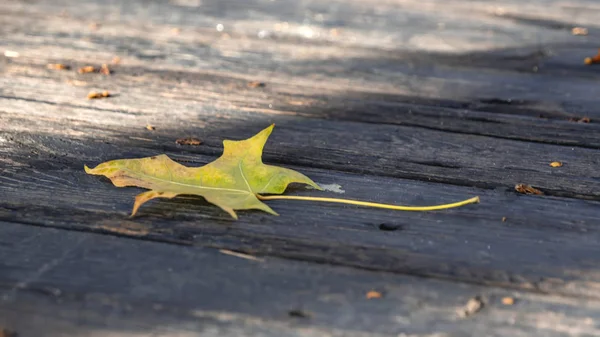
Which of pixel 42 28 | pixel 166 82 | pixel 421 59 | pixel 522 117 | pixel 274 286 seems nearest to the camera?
pixel 274 286

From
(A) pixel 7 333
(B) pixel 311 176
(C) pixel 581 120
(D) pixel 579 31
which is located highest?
(D) pixel 579 31

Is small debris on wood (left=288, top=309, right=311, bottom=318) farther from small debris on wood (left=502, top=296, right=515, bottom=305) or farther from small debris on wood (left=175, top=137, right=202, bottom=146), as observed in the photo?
small debris on wood (left=175, top=137, right=202, bottom=146)

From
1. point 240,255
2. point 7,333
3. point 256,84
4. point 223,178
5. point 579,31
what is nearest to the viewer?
point 7,333

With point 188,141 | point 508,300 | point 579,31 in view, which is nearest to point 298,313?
point 508,300

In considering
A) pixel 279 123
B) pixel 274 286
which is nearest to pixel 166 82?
pixel 279 123

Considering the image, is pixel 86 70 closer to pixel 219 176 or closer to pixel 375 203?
pixel 219 176

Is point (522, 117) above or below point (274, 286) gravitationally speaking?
above

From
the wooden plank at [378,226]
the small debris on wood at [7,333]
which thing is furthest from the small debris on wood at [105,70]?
the small debris on wood at [7,333]

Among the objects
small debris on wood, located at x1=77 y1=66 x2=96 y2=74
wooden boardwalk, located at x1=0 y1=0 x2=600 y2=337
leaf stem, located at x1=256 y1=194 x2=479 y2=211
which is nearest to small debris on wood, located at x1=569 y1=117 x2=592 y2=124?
wooden boardwalk, located at x1=0 y1=0 x2=600 y2=337

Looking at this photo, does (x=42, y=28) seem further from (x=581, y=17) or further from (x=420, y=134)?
(x=581, y=17)

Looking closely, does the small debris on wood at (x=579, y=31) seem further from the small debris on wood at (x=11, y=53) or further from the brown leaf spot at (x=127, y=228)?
the brown leaf spot at (x=127, y=228)
